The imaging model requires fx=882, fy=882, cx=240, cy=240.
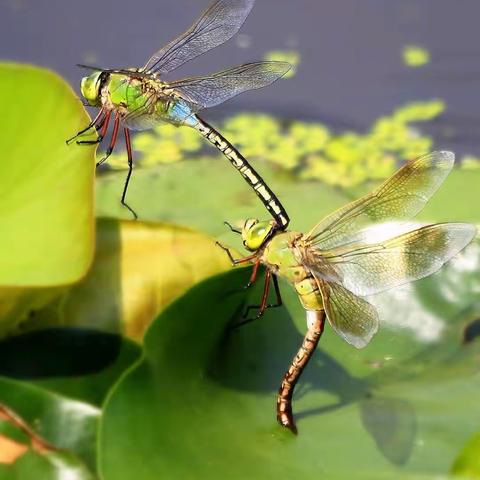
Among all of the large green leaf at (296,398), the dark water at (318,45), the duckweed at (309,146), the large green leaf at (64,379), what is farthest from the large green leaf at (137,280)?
the dark water at (318,45)

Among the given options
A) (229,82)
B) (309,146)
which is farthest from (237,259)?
(309,146)

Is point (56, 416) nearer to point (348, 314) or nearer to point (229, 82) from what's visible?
point (348, 314)

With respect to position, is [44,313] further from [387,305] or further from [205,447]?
[387,305]

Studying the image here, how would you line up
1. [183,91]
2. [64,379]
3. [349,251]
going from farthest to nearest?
[183,91] < [64,379] < [349,251]

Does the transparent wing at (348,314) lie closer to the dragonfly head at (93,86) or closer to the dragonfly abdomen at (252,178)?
the dragonfly abdomen at (252,178)

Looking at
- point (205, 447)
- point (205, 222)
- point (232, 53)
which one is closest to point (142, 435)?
point (205, 447)
